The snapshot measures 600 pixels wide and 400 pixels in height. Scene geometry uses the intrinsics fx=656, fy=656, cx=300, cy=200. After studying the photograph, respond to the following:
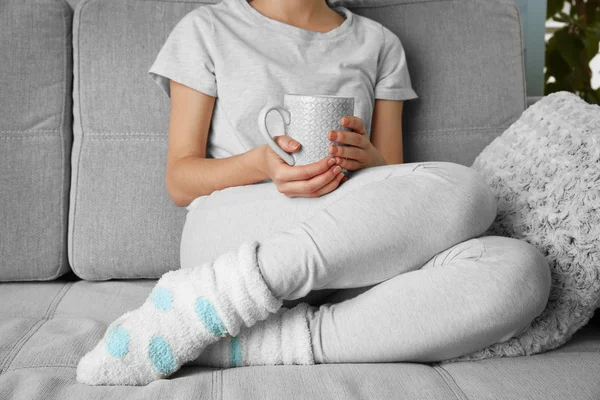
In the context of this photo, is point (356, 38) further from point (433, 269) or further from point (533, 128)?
point (433, 269)

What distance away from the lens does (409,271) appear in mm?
917

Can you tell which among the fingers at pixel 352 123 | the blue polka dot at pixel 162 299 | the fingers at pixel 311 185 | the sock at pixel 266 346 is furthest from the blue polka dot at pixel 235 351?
the fingers at pixel 352 123

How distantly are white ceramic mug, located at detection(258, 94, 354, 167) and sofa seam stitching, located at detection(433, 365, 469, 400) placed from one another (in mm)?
333

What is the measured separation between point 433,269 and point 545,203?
0.95 ft

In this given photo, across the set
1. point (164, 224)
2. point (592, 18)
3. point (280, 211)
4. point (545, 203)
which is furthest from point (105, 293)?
point (592, 18)

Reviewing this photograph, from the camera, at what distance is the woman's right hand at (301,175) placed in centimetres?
93

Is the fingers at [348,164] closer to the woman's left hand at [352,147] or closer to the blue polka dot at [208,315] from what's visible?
the woman's left hand at [352,147]

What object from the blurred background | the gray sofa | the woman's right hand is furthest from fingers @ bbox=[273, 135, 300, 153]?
the blurred background


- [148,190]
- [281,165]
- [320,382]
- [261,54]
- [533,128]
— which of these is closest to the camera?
[320,382]

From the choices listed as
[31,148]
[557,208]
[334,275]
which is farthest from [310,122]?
[31,148]

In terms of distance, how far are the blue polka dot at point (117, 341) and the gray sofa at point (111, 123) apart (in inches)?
12.4

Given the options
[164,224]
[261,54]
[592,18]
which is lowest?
[164,224]

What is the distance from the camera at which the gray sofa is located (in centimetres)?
133

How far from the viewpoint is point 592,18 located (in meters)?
2.50
